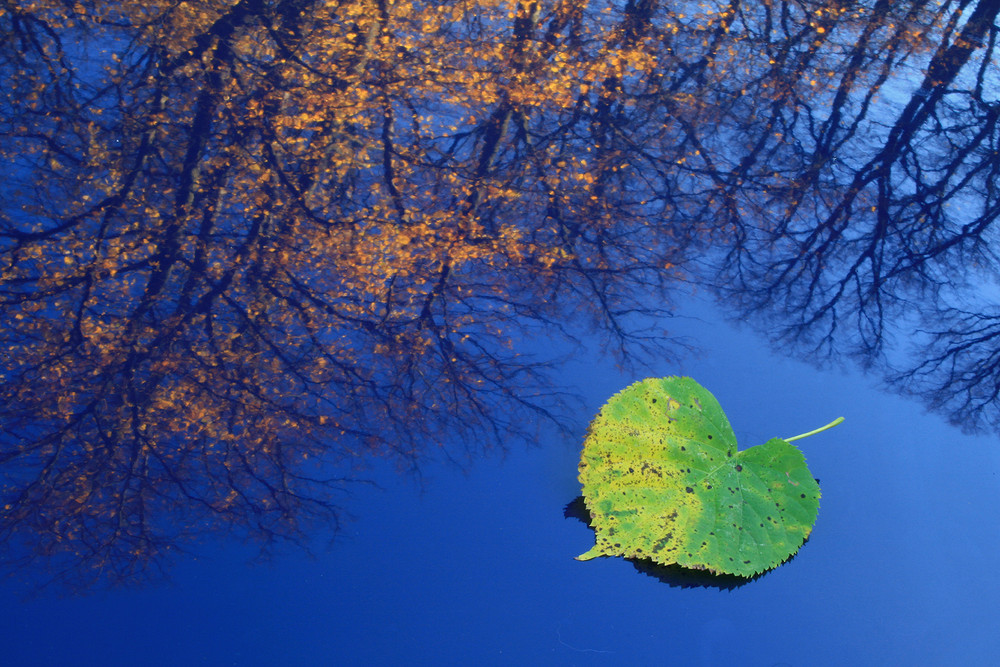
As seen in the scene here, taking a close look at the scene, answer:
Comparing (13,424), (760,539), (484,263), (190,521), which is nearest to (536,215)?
(484,263)

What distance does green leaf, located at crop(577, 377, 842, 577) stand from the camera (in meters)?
1.31

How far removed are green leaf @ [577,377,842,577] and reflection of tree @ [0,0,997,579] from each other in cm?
19

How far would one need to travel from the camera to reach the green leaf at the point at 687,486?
1.31m

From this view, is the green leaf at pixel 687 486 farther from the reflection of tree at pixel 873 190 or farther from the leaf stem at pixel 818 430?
the reflection of tree at pixel 873 190

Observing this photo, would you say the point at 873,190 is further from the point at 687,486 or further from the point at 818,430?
the point at 687,486

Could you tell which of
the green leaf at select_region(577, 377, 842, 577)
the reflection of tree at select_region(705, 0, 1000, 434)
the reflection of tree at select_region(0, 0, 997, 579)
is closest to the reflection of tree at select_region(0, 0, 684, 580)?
the reflection of tree at select_region(0, 0, 997, 579)

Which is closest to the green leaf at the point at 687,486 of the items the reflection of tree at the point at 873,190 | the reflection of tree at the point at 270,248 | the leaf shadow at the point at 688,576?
the leaf shadow at the point at 688,576

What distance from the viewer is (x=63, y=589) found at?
3.74 feet

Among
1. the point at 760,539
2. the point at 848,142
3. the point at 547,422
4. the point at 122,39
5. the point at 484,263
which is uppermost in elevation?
the point at 122,39

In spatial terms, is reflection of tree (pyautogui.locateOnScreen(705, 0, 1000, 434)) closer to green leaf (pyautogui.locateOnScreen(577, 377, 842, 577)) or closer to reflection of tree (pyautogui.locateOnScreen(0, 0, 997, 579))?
reflection of tree (pyautogui.locateOnScreen(0, 0, 997, 579))

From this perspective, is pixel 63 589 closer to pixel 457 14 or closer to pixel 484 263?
pixel 484 263

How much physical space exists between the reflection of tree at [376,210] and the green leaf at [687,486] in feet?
0.63

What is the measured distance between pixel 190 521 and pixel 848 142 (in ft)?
6.88

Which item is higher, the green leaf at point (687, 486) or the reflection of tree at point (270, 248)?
the reflection of tree at point (270, 248)
